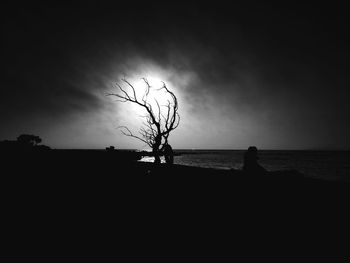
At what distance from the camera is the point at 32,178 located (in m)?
9.21

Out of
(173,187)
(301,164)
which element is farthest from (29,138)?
(301,164)

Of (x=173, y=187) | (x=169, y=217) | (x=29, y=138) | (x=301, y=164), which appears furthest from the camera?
(x=301, y=164)

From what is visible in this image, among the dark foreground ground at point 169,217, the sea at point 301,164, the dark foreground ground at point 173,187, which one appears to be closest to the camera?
the dark foreground ground at point 169,217

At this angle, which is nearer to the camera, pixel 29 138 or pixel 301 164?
pixel 29 138

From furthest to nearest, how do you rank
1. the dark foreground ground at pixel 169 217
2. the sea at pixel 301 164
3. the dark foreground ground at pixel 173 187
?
1. the sea at pixel 301 164
2. the dark foreground ground at pixel 173 187
3. the dark foreground ground at pixel 169 217

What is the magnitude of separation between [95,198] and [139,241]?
3.77m

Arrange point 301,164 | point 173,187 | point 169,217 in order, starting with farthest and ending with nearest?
1. point 301,164
2. point 173,187
3. point 169,217

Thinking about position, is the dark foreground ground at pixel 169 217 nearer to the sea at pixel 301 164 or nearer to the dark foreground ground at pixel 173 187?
the dark foreground ground at pixel 173 187

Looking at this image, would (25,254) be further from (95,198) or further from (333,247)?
(333,247)

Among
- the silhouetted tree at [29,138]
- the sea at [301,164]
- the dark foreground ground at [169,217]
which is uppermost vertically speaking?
the silhouetted tree at [29,138]

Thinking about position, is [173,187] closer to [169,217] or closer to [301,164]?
[169,217]

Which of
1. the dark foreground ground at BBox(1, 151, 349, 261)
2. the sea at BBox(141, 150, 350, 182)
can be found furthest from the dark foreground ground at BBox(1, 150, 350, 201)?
the sea at BBox(141, 150, 350, 182)

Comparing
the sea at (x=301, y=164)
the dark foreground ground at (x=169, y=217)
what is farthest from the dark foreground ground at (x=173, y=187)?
the sea at (x=301, y=164)

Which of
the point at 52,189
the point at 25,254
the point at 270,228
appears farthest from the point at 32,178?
the point at 270,228
